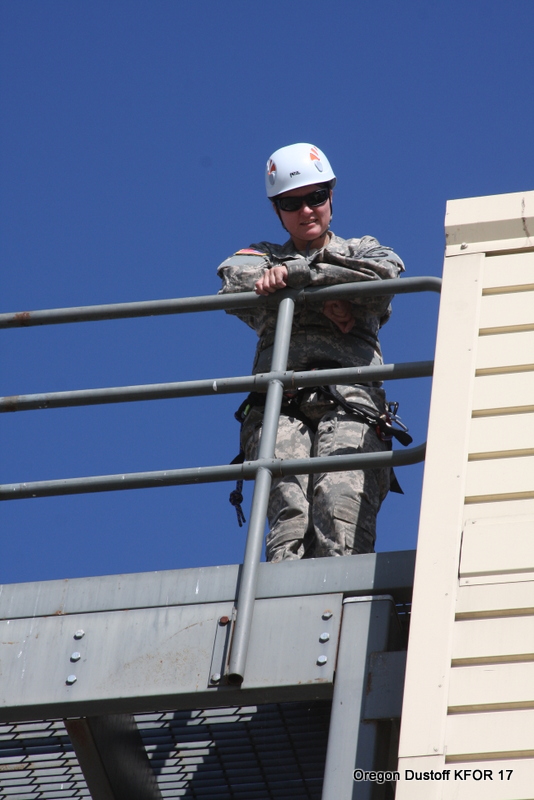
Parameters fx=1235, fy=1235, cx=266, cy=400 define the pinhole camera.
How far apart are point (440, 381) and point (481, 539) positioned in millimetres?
649

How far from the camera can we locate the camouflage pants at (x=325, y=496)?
477 cm

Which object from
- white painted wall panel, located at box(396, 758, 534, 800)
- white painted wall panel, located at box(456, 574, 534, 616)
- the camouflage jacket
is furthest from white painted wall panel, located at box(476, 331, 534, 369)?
white painted wall panel, located at box(396, 758, 534, 800)

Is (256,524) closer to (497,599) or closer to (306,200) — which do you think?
(497,599)

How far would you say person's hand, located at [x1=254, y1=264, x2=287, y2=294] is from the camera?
15.6 ft

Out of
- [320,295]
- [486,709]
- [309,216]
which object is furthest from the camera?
[309,216]

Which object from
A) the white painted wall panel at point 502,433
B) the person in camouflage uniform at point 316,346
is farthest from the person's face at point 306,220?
the white painted wall panel at point 502,433

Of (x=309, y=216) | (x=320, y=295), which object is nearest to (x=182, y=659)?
(x=320, y=295)

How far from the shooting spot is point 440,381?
13.5ft

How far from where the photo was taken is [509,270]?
4.43 meters

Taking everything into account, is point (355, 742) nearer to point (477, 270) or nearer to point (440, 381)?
point (440, 381)

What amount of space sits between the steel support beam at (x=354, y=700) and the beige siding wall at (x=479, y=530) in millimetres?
250

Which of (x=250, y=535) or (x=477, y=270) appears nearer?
(x=250, y=535)

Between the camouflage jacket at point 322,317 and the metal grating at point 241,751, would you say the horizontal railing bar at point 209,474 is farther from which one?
the camouflage jacket at point 322,317

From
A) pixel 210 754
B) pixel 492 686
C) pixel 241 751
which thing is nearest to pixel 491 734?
pixel 492 686
